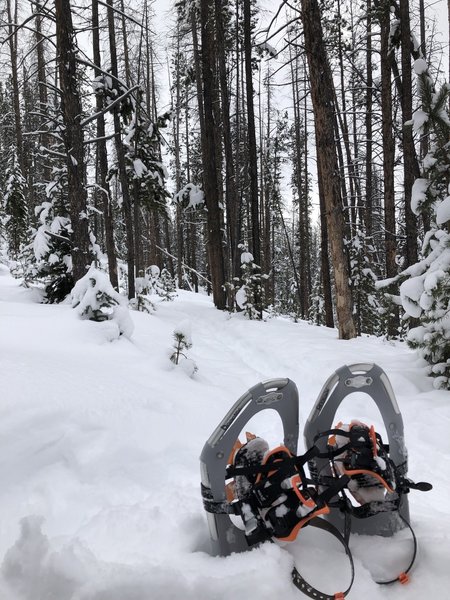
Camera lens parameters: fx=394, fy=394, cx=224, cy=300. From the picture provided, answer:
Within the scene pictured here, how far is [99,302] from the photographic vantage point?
580 centimetres

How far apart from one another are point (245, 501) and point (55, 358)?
2.73m

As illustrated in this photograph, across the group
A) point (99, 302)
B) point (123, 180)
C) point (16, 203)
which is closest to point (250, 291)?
point (123, 180)

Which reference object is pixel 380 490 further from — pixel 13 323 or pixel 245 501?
pixel 13 323

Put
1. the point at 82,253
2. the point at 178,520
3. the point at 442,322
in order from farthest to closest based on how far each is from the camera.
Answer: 1. the point at 82,253
2. the point at 442,322
3. the point at 178,520

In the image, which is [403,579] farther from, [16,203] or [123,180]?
[16,203]

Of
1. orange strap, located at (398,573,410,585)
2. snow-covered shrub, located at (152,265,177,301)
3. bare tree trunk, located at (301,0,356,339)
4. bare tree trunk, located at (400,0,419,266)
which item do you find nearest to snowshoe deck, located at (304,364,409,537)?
orange strap, located at (398,573,410,585)

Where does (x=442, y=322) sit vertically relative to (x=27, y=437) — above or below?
above

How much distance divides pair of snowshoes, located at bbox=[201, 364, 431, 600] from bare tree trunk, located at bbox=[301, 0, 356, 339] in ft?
20.4

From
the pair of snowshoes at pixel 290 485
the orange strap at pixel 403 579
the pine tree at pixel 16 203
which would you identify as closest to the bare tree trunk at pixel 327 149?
the pair of snowshoes at pixel 290 485

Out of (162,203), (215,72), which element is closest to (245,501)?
(162,203)

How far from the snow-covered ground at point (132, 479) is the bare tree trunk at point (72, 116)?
200 cm

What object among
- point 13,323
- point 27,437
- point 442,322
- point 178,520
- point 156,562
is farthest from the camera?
point 13,323

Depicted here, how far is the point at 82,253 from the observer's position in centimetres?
711

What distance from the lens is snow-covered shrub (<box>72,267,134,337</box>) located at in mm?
5660
